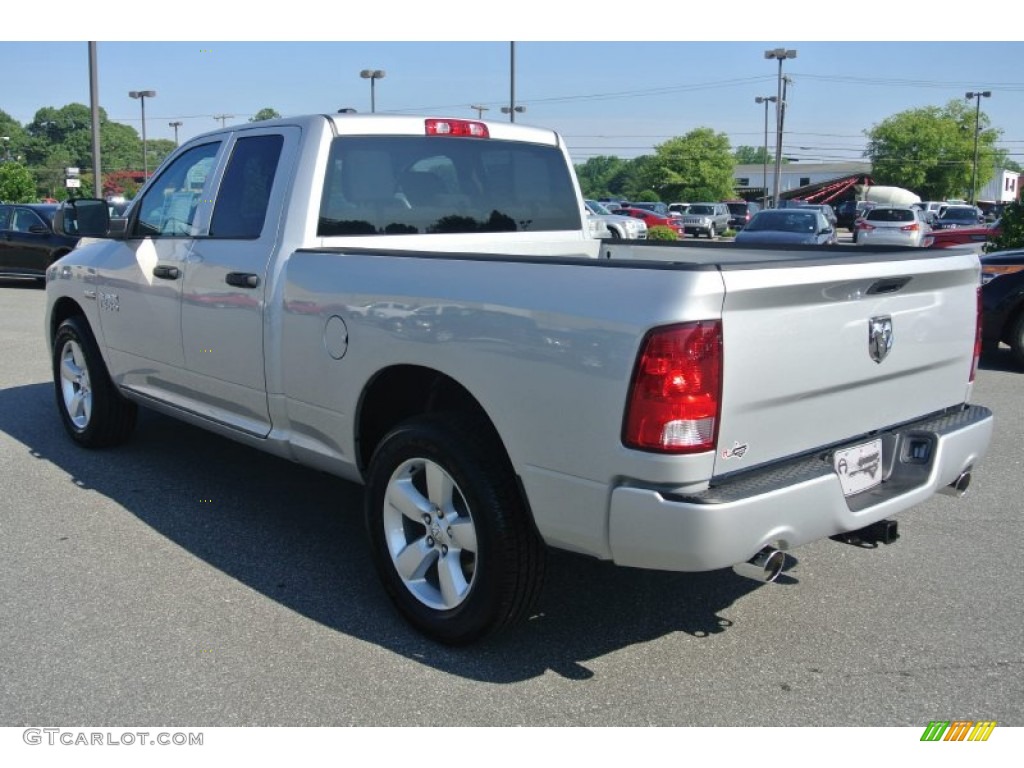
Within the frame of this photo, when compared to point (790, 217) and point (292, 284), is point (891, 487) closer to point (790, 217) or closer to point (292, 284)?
point (292, 284)

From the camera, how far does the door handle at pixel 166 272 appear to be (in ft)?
16.8

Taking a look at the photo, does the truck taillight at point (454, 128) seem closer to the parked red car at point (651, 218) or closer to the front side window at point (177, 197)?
the front side window at point (177, 197)

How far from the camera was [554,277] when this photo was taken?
326cm

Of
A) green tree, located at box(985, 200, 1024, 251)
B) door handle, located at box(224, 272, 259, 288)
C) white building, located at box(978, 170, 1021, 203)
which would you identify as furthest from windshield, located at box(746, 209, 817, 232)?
white building, located at box(978, 170, 1021, 203)

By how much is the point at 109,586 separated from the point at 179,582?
0.95 feet

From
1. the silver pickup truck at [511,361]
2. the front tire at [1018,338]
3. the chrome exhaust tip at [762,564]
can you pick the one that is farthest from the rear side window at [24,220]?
the chrome exhaust tip at [762,564]

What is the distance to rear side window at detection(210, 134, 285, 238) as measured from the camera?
4.71m

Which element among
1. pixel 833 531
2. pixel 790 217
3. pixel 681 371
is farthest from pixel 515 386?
pixel 790 217

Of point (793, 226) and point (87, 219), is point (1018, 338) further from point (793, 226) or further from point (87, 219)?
point (793, 226)

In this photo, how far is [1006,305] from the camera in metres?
9.80

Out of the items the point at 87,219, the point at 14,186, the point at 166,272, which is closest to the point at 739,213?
the point at 14,186

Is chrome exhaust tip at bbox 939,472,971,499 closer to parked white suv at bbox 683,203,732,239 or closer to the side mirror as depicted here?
the side mirror

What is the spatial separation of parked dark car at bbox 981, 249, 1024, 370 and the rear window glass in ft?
78.0

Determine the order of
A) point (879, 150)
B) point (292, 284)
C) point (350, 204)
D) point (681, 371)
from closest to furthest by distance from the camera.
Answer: point (681, 371) → point (292, 284) → point (350, 204) → point (879, 150)
